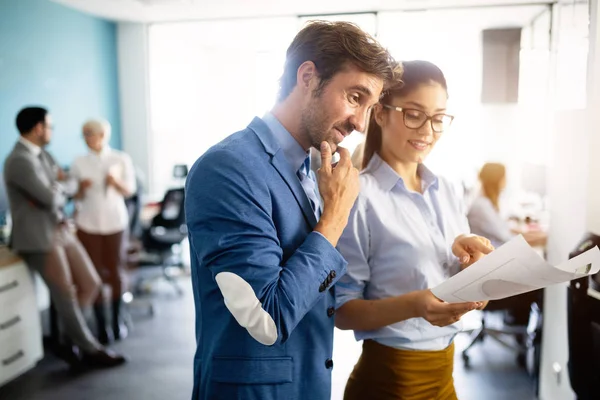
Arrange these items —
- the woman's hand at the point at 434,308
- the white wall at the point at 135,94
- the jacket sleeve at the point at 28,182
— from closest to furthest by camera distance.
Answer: the woman's hand at the point at 434,308, the jacket sleeve at the point at 28,182, the white wall at the point at 135,94

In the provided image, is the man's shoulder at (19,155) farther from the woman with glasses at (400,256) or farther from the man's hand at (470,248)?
the man's hand at (470,248)

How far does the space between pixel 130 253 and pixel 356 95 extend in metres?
4.42

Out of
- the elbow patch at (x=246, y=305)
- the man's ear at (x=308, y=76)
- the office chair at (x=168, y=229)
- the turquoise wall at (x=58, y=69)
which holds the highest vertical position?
the turquoise wall at (x=58, y=69)

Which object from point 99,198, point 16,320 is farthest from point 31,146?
point 16,320

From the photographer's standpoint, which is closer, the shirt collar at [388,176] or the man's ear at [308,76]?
the man's ear at [308,76]

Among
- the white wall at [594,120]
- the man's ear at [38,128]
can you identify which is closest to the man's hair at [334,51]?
the white wall at [594,120]

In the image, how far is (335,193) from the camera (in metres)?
0.96

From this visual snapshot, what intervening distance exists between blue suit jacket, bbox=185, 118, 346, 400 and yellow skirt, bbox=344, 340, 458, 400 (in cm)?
20

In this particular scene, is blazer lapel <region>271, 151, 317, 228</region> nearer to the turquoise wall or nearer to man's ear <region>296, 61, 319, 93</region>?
man's ear <region>296, 61, 319, 93</region>

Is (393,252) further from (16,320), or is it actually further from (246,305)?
(16,320)

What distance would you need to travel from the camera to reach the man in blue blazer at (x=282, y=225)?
33.1 inches

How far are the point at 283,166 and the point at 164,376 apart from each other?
8.33 ft

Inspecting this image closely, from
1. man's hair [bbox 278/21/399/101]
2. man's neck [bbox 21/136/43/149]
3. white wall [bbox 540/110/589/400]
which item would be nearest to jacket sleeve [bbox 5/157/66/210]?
man's neck [bbox 21/136/43/149]

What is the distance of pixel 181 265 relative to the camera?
5348 mm
